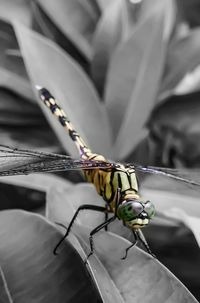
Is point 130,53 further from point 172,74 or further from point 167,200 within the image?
point 167,200

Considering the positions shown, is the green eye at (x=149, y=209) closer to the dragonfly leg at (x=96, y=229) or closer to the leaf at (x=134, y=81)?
the dragonfly leg at (x=96, y=229)

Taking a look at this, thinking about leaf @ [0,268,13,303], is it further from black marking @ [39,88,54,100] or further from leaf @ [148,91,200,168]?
leaf @ [148,91,200,168]

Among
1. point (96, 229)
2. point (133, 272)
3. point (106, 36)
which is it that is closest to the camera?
point (133, 272)

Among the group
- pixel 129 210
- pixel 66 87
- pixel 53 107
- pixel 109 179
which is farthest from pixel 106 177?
pixel 66 87

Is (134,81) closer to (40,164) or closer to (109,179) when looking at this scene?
(109,179)

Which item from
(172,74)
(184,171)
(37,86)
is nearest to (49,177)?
(37,86)

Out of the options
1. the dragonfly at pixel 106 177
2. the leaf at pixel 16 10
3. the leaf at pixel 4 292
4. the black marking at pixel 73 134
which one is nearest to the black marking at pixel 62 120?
the black marking at pixel 73 134

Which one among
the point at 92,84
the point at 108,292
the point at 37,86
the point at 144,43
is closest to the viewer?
the point at 108,292

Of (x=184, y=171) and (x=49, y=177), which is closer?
(x=184, y=171)
